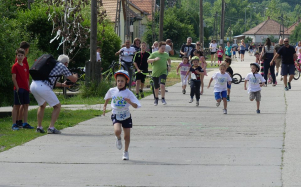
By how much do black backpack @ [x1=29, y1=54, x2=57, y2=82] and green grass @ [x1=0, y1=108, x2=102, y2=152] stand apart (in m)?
1.08

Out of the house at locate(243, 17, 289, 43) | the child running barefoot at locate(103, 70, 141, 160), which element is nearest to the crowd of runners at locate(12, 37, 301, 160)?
the child running barefoot at locate(103, 70, 141, 160)

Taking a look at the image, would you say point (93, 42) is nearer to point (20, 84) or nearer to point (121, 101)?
point (20, 84)

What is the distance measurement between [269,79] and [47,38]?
897 centimetres

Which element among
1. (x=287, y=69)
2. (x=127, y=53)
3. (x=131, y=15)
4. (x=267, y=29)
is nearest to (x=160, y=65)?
(x=127, y=53)

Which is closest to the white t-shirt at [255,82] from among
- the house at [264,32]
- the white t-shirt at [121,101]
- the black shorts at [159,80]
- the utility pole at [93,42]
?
the black shorts at [159,80]

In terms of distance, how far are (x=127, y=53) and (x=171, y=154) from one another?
11.1 meters

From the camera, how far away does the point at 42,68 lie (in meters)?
10.8

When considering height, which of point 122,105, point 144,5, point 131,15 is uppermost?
point 144,5

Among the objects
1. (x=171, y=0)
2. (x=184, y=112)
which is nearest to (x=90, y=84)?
(x=184, y=112)

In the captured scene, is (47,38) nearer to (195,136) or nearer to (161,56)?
(161,56)

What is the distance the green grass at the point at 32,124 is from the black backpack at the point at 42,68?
108 centimetres

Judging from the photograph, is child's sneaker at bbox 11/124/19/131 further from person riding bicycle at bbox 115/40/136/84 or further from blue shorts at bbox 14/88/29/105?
person riding bicycle at bbox 115/40/136/84

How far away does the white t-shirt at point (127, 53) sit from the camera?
1970 centimetres

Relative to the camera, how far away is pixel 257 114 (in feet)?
46.1
